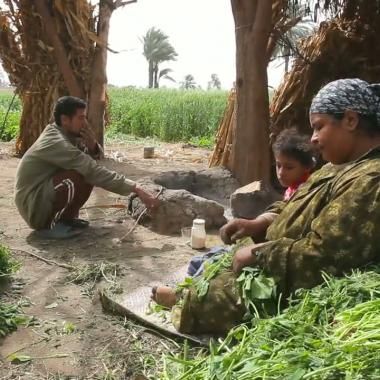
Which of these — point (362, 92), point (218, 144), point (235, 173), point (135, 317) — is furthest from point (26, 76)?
point (362, 92)

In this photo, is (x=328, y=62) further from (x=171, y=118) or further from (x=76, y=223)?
(x=171, y=118)

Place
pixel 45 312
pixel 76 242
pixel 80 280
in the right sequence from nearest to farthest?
pixel 45 312
pixel 80 280
pixel 76 242

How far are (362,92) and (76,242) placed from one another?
3.19 m

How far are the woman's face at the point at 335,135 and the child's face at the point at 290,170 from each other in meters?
0.99

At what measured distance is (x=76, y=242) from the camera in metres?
4.77

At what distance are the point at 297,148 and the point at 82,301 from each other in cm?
165

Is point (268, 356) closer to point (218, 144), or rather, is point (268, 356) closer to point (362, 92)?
point (362, 92)

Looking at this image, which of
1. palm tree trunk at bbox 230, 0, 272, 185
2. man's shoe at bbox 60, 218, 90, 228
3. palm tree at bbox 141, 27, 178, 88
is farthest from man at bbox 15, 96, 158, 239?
palm tree at bbox 141, 27, 178, 88

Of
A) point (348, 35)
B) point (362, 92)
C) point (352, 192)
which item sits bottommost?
point (352, 192)

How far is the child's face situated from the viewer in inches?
130

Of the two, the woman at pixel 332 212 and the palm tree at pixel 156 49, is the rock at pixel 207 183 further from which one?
the palm tree at pixel 156 49

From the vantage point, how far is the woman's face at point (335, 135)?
221 centimetres

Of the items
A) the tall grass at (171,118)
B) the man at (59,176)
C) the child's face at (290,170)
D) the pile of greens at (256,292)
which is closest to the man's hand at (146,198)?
the man at (59,176)

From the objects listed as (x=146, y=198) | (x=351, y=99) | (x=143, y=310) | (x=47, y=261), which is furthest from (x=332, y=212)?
(x=47, y=261)
